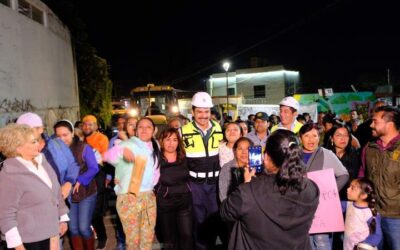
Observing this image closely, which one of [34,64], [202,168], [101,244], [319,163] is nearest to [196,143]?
[202,168]

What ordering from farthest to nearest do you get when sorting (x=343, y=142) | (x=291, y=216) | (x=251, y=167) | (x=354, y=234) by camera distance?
(x=343, y=142), (x=354, y=234), (x=251, y=167), (x=291, y=216)

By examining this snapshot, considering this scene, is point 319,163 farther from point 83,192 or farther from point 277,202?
point 83,192

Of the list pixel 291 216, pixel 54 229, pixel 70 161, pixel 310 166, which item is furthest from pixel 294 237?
pixel 70 161

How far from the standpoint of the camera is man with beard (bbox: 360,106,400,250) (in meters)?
3.58

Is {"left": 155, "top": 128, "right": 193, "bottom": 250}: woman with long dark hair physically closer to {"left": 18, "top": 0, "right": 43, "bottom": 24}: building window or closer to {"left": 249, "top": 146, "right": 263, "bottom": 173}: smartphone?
{"left": 249, "top": 146, "right": 263, "bottom": 173}: smartphone

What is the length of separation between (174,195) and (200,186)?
0.40m

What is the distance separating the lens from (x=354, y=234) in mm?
3865

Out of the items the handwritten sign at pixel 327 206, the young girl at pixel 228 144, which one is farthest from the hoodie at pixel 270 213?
the young girl at pixel 228 144

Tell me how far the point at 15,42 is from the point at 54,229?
29.3 feet

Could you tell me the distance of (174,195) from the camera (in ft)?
14.3

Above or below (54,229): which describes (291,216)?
above

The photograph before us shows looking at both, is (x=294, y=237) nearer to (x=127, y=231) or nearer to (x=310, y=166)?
(x=310, y=166)

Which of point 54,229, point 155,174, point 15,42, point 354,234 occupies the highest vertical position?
point 15,42

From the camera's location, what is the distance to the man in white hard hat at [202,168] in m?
4.59
